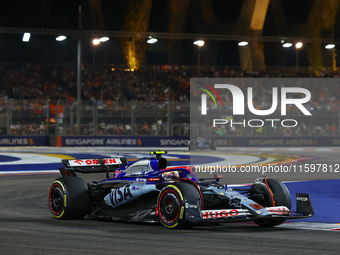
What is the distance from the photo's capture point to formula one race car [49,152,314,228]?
21.7ft

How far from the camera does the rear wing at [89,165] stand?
8438mm

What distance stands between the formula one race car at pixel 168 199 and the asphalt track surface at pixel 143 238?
0.53 ft

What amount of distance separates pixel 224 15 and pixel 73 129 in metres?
19.7

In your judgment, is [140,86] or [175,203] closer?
[175,203]

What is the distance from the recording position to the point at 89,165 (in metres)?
8.82

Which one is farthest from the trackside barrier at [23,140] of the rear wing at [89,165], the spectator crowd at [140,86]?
the rear wing at [89,165]

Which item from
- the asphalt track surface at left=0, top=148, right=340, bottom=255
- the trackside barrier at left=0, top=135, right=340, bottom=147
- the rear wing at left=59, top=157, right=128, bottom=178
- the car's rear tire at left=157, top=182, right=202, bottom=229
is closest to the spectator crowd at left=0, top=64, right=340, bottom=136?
the trackside barrier at left=0, top=135, right=340, bottom=147

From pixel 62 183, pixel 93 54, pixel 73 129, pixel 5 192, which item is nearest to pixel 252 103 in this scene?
pixel 73 129

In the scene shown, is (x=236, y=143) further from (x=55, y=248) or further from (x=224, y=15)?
(x=55, y=248)

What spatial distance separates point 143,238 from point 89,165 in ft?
9.58

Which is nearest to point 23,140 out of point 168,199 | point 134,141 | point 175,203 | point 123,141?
point 123,141

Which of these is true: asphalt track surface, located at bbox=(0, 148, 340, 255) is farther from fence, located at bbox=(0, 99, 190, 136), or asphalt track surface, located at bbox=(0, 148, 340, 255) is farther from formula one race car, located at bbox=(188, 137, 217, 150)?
formula one race car, located at bbox=(188, 137, 217, 150)

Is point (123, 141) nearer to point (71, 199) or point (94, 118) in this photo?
point (94, 118)

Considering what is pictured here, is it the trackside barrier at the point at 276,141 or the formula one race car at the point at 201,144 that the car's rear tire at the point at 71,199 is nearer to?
the formula one race car at the point at 201,144
